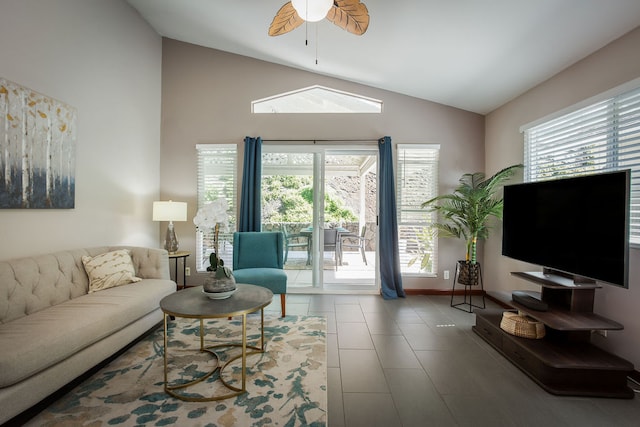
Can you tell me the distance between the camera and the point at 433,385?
2051 millimetres

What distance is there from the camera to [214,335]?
2.81 meters

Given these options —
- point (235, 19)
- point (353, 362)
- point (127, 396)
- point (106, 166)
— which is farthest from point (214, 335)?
point (235, 19)

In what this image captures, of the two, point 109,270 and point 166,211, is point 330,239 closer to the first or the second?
point 166,211

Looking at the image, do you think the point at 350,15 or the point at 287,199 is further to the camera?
the point at 287,199

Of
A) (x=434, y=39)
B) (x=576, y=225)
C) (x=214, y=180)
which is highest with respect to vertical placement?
(x=434, y=39)

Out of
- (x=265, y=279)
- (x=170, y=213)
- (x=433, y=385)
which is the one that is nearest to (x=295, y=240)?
(x=265, y=279)

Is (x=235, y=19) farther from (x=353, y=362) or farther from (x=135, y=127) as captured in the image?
(x=353, y=362)

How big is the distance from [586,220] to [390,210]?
2217 millimetres

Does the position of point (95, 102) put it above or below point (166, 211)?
above

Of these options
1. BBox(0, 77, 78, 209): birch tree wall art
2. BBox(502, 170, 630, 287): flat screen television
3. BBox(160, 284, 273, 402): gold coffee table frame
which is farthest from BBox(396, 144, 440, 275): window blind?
BBox(0, 77, 78, 209): birch tree wall art

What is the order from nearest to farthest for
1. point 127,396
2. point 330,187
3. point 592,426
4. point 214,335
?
1. point 592,426
2. point 127,396
3. point 214,335
4. point 330,187

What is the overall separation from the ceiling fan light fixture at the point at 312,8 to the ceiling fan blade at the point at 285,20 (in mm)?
107

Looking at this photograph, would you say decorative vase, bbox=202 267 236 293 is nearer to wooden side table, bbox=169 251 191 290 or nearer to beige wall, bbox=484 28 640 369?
wooden side table, bbox=169 251 191 290

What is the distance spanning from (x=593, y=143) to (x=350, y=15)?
→ 2392 millimetres
